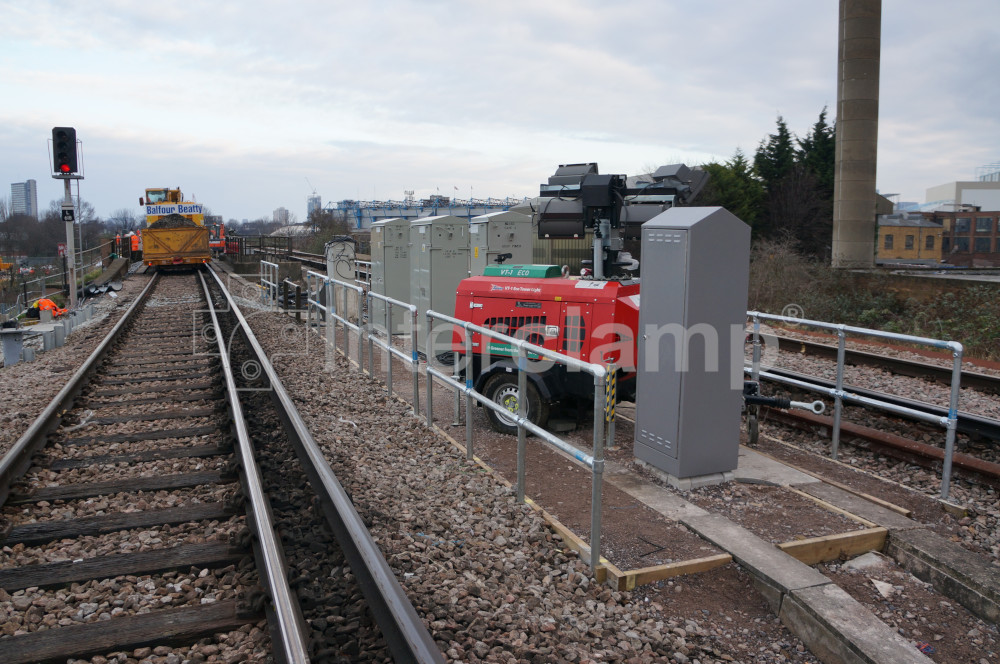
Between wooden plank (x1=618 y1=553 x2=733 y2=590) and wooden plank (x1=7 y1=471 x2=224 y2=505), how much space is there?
11.5ft

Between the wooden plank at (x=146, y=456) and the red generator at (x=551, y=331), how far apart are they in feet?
8.43

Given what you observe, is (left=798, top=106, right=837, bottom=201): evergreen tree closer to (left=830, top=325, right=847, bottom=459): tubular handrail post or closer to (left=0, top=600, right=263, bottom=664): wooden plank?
(left=830, top=325, right=847, bottom=459): tubular handrail post

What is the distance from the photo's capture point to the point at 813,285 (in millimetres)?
22406

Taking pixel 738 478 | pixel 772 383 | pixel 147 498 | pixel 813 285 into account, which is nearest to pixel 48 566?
pixel 147 498

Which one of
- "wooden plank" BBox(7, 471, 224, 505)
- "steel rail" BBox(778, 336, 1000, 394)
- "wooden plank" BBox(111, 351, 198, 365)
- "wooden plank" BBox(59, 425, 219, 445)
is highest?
"steel rail" BBox(778, 336, 1000, 394)

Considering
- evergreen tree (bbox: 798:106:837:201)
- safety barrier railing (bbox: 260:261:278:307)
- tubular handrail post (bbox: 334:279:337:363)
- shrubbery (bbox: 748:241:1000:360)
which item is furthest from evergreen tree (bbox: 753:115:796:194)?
tubular handrail post (bbox: 334:279:337:363)

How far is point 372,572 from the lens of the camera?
4.18 metres

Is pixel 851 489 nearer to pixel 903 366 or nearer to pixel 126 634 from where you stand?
pixel 126 634

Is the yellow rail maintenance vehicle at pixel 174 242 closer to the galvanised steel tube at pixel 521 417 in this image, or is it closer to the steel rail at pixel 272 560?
the steel rail at pixel 272 560

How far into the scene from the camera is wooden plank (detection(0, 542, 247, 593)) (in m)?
4.35

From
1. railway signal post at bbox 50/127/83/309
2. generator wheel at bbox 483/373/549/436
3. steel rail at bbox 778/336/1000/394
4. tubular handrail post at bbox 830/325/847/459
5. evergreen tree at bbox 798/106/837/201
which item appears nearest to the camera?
tubular handrail post at bbox 830/325/847/459

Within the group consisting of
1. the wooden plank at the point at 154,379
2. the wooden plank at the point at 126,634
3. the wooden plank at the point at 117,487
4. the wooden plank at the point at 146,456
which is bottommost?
the wooden plank at the point at 126,634

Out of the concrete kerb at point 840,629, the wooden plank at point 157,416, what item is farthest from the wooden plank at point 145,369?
the concrete kerb at point 840,629

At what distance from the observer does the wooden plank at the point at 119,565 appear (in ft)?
14.3
